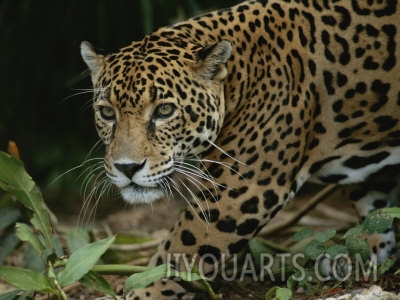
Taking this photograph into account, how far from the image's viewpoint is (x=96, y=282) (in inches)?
209

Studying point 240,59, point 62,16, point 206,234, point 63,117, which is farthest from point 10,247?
point 63,117

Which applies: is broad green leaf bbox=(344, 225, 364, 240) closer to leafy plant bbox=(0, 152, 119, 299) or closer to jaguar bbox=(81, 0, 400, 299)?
jaguar bbox=(81, 0, 400, 299)

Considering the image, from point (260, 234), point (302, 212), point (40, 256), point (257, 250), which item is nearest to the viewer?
point (40, 256)

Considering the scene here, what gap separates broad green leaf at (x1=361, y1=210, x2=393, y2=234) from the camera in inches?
214

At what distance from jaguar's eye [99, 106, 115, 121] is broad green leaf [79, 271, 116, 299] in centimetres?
119

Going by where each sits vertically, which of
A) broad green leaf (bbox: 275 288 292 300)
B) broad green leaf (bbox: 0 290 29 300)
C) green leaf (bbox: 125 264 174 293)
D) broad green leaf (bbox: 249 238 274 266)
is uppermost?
green leaf (bbox: 125 264 174 293)

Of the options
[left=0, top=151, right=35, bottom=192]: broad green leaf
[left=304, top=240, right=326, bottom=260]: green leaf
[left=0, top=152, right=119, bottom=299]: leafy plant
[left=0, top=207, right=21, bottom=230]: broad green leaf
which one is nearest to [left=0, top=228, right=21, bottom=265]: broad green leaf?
[left=0, top=207, right=21, bottom=230]: broad green leaf

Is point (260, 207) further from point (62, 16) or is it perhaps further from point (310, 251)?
point (62, 16)

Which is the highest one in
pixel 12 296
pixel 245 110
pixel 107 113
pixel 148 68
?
pixel 148 68

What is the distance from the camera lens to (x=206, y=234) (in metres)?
6.03

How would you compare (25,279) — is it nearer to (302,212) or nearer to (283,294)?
(283,294)

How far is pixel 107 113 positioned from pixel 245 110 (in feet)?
3.41

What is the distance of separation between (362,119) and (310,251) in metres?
1.33

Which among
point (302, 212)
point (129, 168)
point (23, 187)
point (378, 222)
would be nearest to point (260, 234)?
point (302, 212)
